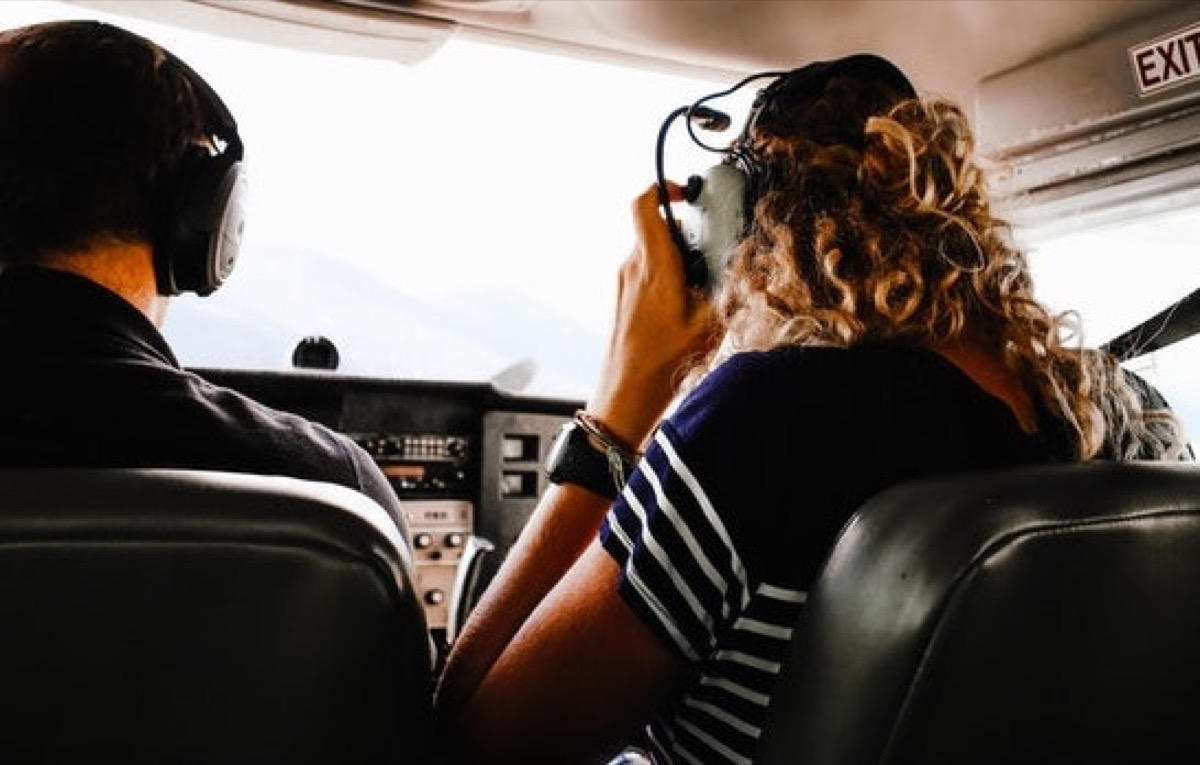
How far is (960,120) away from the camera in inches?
48.1

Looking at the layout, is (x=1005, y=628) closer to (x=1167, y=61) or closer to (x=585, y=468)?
(x=585, y=468)

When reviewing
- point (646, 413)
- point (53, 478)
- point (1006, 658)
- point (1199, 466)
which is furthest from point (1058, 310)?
point (53, 478)

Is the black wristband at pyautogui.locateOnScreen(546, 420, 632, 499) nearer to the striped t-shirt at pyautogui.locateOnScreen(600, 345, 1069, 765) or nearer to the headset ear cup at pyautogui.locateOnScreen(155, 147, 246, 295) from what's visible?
the striped t-shirt at pyautogui.locateOnScreen(600, 345, 1069, 765)

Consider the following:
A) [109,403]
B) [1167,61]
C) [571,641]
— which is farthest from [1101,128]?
[109,403]

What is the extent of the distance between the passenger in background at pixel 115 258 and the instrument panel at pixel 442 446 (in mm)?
1296

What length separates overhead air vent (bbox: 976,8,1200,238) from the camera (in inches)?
78.9

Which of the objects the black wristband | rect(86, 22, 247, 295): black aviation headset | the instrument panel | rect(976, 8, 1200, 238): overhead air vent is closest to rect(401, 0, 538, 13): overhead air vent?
the instrument panel

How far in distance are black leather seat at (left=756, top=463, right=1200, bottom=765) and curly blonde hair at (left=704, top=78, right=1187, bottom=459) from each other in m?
0.24

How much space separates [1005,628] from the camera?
0.74 m

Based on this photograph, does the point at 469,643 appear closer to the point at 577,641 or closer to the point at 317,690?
the point at 577,641

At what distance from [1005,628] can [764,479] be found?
0.22 metres

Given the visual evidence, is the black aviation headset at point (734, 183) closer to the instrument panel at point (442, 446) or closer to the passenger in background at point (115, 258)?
the passenger in background at point (115, 258)

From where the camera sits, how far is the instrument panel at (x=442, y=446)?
260cm

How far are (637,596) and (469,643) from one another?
0.24m
